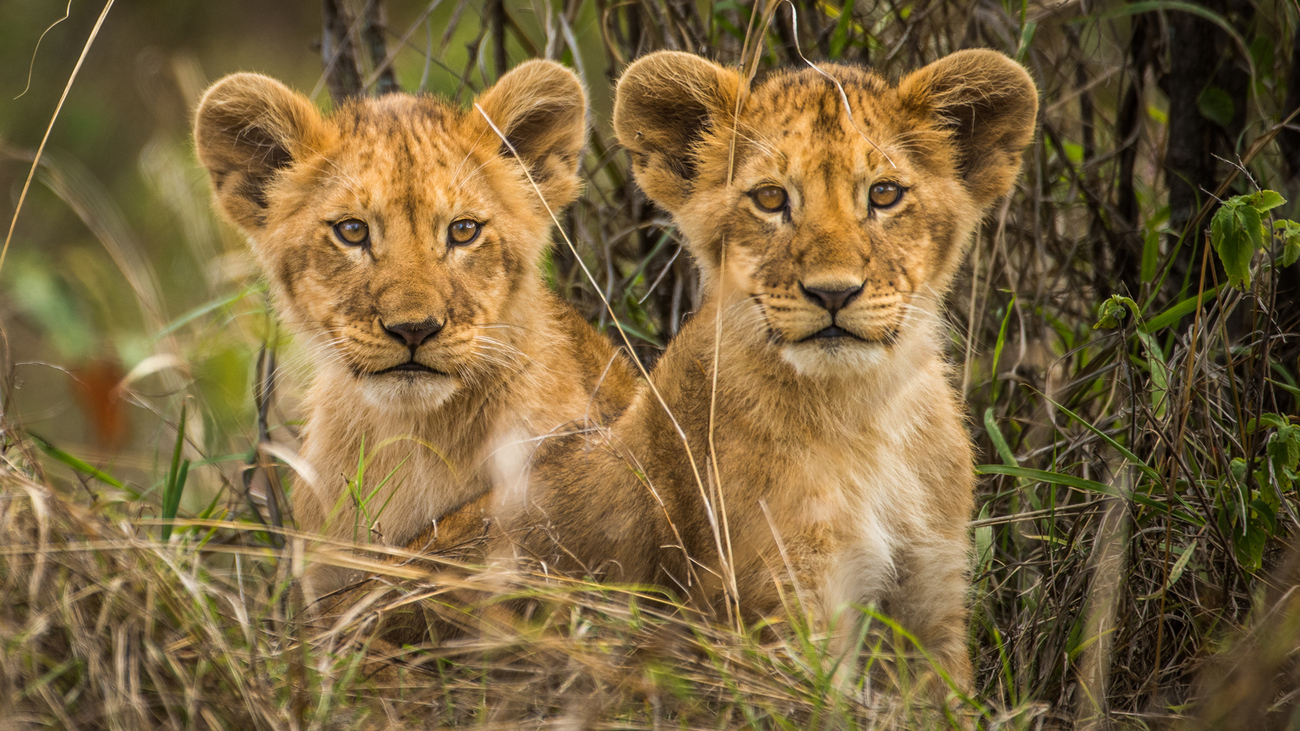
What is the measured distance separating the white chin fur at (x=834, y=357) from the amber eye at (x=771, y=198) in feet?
1.25

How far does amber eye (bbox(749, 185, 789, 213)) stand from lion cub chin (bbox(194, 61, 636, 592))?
0.70 meters

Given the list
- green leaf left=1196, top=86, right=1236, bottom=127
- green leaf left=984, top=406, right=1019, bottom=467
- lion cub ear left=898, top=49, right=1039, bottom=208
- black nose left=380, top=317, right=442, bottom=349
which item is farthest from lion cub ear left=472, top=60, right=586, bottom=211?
green leaf left=1196, top=86, right=1236, bottom=127

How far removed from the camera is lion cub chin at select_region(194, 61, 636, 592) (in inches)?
126

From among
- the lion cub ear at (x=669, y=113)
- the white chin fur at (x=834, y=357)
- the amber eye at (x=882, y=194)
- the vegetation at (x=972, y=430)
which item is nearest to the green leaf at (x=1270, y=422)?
the vegetation at (x=972, y=430)

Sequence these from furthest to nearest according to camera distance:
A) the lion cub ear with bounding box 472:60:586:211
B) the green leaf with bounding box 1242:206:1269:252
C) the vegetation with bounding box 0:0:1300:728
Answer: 1. the lion cub ear with bounding box 472:60:586:211
2. the green leaf with bounding box 1242:206:1269:252
3. the vegetation with bounding box 0:0:1300:728

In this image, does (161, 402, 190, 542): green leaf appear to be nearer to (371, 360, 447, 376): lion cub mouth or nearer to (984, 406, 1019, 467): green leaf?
(371, 360, 447, 376): lion cub mouth

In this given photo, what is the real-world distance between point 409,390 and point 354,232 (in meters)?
0.52

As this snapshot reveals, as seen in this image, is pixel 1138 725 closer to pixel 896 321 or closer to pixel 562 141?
pixel 896 321

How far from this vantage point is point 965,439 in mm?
3180

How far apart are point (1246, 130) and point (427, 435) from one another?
2843mm

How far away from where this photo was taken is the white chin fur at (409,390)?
317 centimetres

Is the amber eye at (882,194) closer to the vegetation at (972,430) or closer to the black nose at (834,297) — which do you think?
the black nose at (834,297)

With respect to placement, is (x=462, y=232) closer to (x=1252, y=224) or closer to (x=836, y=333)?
(x=836, y=333)

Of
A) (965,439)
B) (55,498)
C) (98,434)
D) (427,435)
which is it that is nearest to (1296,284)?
(965,439)
